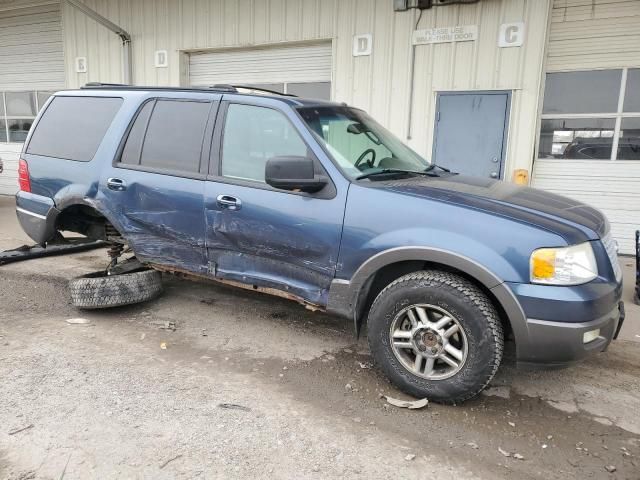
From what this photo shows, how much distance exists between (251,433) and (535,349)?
169 centimetres

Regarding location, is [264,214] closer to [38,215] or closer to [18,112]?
[38,215]

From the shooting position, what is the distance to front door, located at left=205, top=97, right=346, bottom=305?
3.36m

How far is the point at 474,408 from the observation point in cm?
313

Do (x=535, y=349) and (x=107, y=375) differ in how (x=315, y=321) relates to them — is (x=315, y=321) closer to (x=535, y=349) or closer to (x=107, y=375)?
(x=107, y=375)

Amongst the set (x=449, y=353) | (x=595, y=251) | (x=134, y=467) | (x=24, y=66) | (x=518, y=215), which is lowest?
(x=134, y=467)

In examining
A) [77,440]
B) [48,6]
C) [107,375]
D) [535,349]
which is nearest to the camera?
[77,440]

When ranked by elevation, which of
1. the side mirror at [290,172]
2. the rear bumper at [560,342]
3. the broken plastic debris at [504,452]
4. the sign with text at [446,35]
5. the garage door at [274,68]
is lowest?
the broken plastic debris at [504,452]

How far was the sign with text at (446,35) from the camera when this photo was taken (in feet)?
24.6

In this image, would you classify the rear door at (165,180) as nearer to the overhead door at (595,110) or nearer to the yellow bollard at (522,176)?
the yellow bollard at (522,176)

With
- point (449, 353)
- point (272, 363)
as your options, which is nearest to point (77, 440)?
point (272, 363)

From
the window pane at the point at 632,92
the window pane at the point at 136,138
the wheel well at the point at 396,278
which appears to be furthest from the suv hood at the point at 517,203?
the window pane at the point at 632,92

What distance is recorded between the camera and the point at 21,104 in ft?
42.8

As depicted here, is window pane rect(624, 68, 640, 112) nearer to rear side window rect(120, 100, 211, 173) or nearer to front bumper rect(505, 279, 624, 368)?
front bumper rect(505, 279, 624, 368)

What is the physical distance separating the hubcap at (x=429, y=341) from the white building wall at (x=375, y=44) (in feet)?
17.3
